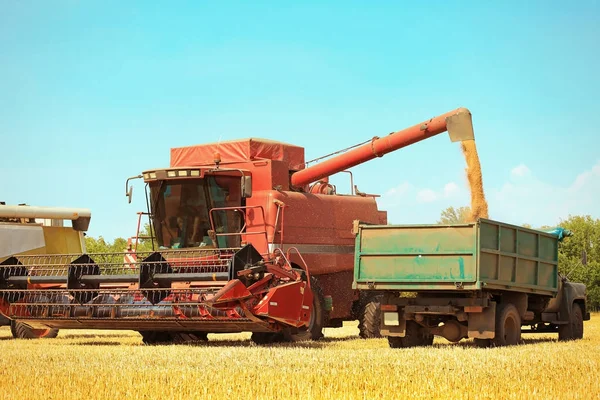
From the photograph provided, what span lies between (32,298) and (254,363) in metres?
5.39

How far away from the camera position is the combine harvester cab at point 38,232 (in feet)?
50.2

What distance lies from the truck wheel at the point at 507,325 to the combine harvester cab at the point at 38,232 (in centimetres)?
764

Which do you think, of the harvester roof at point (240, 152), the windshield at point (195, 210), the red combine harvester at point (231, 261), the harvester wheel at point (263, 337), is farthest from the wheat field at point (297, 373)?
the harvester roof at point (240, 152)

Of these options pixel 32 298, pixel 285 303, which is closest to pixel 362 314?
pixel 285 303

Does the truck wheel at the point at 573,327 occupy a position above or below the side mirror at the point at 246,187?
below

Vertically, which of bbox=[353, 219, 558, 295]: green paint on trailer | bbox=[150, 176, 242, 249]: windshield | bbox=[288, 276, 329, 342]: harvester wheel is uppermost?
bbox=[150, 176, 242, 249]: windshield

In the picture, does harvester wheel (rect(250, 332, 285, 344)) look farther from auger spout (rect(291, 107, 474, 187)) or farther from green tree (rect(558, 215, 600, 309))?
green tree (rect(558, 215, 600, 309))

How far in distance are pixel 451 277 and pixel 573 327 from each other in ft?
13.1

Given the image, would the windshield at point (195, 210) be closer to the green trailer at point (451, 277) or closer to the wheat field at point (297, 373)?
the green trailer at point (451, 277)

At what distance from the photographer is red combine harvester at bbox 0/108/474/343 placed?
12.1 metres

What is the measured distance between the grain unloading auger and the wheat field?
606 mm

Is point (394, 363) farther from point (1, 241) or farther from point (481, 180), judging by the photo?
point (1, 241)

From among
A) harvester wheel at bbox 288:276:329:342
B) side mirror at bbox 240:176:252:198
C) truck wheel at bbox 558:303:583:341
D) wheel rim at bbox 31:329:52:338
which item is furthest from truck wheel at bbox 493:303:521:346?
wheel rim at bbox 31:329:52:338

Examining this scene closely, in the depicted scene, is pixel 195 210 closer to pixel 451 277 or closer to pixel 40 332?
pixel 40 332
